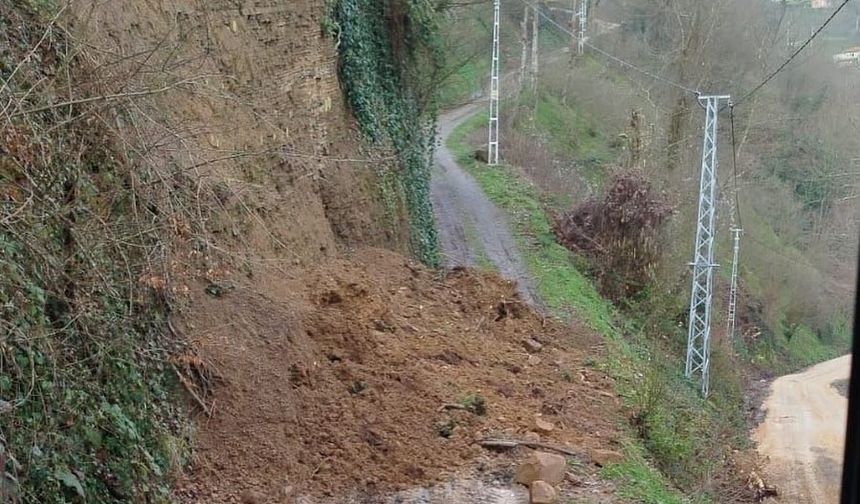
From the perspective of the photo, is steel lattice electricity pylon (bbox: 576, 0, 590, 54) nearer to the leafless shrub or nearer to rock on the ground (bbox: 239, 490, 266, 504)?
the leafless shrub

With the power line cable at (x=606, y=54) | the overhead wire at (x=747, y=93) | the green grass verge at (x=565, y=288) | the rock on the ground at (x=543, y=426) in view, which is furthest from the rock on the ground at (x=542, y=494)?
the power line cable at (x=606, y=54)

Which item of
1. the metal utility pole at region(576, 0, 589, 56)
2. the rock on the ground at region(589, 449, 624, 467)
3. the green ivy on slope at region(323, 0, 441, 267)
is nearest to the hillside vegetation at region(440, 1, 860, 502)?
the metal utility pole at region(576, 0, 589, 56)

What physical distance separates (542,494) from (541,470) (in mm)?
356

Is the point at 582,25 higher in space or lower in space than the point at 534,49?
higher

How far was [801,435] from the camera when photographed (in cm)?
2022

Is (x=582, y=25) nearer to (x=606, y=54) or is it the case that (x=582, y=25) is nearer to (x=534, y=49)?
(x=534, y=49)

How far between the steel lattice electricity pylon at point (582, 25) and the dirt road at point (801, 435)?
60.6ft

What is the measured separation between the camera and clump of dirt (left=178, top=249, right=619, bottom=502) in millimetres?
7488

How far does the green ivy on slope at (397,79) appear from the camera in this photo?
48.7 feet

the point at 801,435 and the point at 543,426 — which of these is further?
the point at 801,435

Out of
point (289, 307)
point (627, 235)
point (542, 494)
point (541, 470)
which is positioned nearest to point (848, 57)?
point (627, 235)

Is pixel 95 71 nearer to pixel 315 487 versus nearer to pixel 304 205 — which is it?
pixel 315 487

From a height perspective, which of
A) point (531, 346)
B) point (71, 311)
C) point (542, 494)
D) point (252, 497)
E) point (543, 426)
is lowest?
point (531, 346)

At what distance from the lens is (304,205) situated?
12.1m
